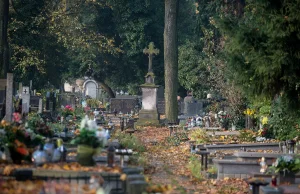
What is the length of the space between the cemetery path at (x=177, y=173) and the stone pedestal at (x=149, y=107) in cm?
1192

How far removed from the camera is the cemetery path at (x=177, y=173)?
1827 cm

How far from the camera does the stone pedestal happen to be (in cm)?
4344

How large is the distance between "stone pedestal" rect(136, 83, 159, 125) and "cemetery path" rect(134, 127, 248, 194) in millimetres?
11919

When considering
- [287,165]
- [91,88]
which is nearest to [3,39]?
[287,165]

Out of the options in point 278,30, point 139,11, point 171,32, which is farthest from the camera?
point 139,11

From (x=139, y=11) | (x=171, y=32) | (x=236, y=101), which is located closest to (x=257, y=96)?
(x=236, y=101)

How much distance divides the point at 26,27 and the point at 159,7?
19.7m

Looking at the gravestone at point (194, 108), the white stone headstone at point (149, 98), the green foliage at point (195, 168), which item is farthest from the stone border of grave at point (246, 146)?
the gravestone at point (194, 108)

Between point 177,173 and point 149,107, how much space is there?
74.2 feet

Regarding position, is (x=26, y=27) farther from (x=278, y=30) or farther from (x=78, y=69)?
(x=278, y=30)

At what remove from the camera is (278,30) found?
19.1 metres

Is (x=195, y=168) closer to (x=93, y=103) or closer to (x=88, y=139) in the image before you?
(x=88, y=139)

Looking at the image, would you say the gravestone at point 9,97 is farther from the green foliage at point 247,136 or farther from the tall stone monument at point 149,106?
the tall stone monument at point 149,106

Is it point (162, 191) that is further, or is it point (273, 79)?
point (273, 79)
